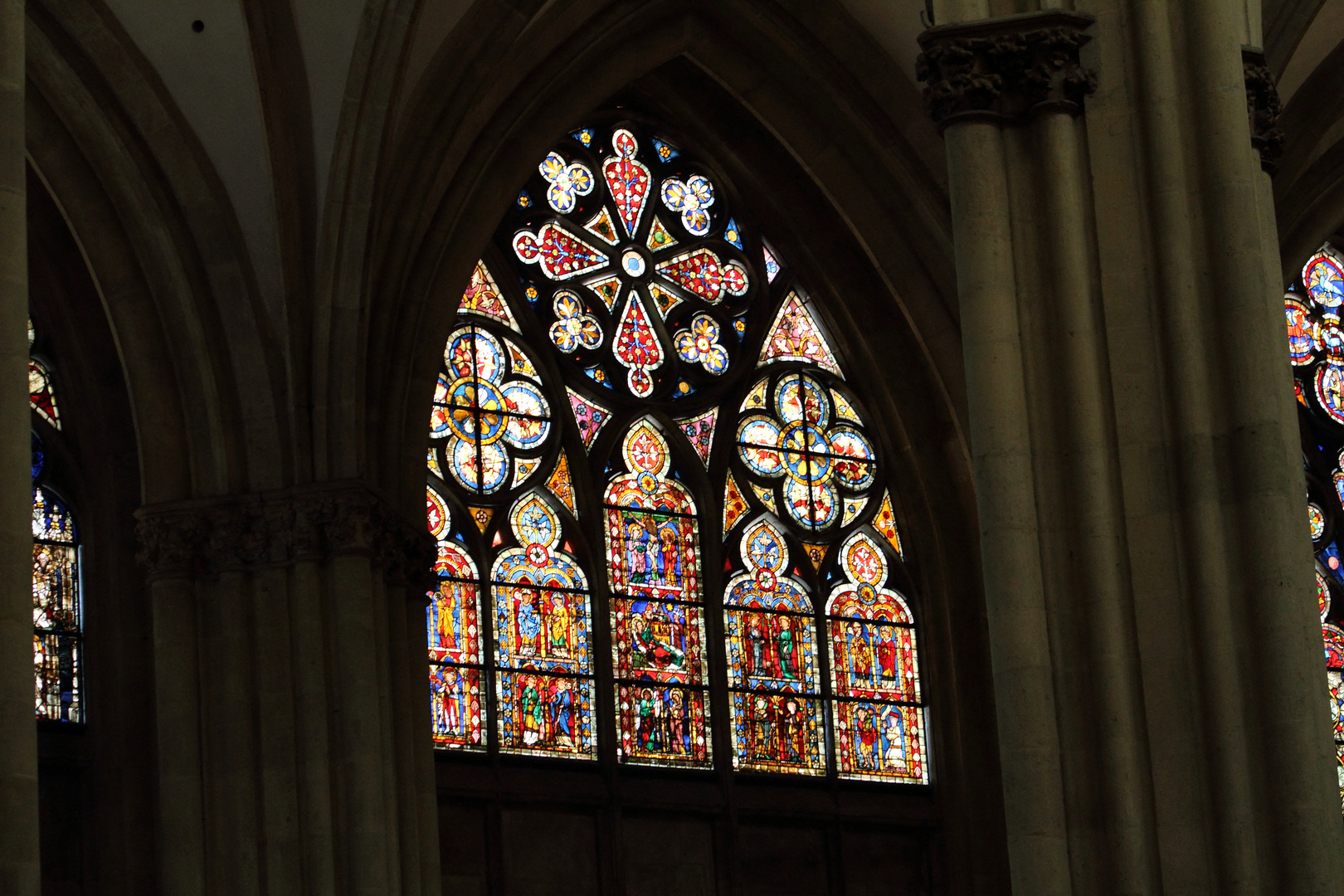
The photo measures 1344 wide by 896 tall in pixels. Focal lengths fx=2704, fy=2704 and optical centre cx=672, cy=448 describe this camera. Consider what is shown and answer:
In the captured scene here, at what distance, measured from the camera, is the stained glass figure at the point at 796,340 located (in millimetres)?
20516

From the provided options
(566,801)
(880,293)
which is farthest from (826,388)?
(566,801)

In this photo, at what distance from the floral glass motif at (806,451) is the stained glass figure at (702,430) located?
242 mm

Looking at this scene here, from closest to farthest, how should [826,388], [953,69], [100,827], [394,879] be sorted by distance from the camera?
1. [953,69]
2. [394,879]
3. [100,827]
4. [826,388]

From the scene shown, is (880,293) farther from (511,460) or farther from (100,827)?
(100,827)

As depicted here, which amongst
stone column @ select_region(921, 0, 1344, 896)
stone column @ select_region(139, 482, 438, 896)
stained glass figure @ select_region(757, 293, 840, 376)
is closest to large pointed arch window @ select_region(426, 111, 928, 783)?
stained glass figure @ select_region(757, 293, 840, 376)

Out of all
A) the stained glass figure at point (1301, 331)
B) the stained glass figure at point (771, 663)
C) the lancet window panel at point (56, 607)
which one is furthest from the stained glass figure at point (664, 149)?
the stained glass figure at point (1301, 331)

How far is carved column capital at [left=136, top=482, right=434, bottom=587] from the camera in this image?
16.1 meters

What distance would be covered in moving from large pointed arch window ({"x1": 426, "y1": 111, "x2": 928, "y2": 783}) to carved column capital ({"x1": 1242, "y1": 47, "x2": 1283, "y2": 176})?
26.8ft

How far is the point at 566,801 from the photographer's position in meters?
18.2

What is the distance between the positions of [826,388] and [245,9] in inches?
246

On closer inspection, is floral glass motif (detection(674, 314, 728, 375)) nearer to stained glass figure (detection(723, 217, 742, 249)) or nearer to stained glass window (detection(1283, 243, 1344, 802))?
stained glass figure (detection(723, 217, 742, 249))

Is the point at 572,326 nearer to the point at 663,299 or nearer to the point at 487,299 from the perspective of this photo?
the point at 487,299

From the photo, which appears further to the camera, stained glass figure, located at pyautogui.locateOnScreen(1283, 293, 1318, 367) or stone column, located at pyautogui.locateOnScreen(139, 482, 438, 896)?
stained glass figure, located at pyautogui.locateOnScreen(1283, 293, 1318, 367)

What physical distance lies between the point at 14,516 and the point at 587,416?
11.7 meters
